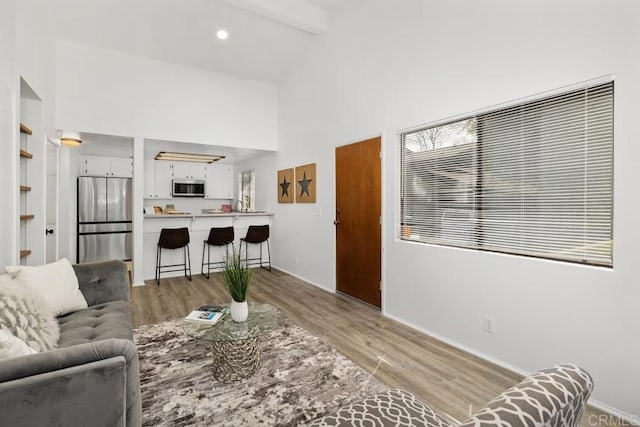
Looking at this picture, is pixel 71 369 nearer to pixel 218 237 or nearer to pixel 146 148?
pixel 218 237

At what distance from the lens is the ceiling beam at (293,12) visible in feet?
12.8

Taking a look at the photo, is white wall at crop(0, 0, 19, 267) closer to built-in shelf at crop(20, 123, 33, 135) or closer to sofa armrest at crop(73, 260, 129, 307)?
sofa armrest at crop(73, 260, 129, 307)

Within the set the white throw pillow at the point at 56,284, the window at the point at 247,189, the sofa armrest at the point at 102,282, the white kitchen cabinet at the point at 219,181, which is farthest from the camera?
the white kitchen cabinet at the point at 219,181

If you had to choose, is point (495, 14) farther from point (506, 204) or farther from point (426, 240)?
point (426, 240)

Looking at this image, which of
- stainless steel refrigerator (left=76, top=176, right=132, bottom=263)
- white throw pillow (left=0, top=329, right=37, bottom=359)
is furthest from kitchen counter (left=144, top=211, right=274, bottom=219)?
white throw pillow (left=0, top=329, right=37, bottom=359)

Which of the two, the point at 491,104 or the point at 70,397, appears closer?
the point at 70,397

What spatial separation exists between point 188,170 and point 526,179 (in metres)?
6.77

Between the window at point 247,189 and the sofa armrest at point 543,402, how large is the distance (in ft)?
21.2

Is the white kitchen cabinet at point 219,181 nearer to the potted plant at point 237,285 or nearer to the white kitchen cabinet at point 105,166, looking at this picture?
the white kitchen cabinet at point 105,166

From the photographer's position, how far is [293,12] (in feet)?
13.7

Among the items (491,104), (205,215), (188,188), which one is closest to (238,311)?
(491,104)

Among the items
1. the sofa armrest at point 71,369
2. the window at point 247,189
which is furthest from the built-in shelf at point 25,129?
the window at point 247,189

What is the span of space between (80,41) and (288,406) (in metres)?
5.29

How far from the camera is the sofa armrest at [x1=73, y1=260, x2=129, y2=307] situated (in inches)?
103
